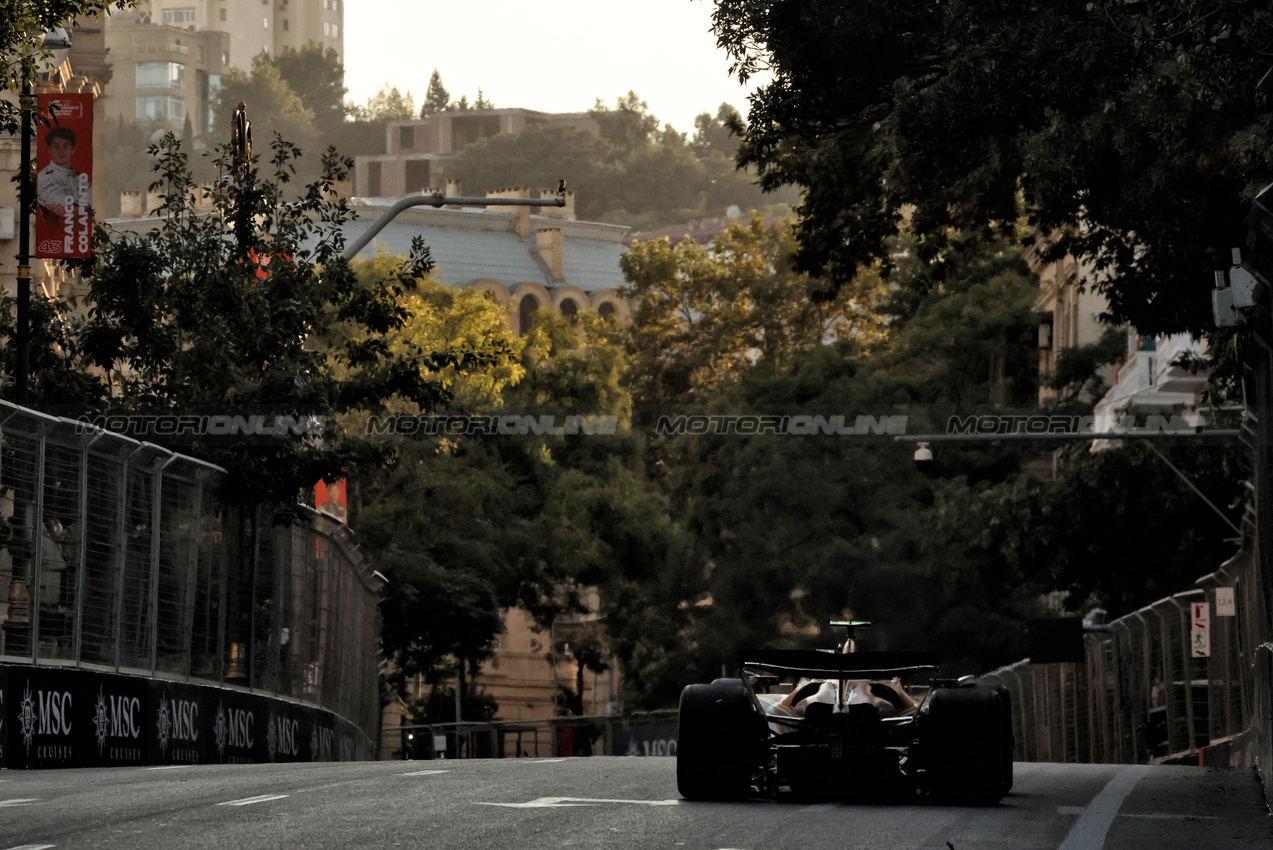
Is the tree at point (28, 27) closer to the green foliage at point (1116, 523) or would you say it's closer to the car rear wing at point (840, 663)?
the car rear wing at point (840, 663)

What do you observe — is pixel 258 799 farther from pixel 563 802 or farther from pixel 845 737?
pixel 845 737

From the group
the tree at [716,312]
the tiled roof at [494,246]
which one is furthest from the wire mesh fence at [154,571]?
the tiled roof at [494,246]

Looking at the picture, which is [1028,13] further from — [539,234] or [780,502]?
[539,234]

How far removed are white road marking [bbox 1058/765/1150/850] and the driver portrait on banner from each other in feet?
46.4

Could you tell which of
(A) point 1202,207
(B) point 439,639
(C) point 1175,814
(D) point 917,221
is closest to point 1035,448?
(B) point 439,639

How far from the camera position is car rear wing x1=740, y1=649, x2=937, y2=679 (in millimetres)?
13859

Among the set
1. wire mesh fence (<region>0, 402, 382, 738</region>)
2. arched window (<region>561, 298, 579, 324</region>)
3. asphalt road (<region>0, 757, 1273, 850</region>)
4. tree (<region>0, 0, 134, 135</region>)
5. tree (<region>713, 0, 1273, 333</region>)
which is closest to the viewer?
asphalt road (<region>0, 757, 1273, 850</region>)

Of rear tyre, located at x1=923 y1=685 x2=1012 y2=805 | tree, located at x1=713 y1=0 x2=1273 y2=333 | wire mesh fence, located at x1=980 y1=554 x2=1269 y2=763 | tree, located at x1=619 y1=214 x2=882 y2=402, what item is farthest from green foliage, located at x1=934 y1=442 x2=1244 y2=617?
tree, located at x1=619 y1=214 x2=882 y2=402

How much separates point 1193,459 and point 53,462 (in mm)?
23365

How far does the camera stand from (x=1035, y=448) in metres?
59.0

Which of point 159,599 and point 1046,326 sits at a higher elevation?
point 1046,326

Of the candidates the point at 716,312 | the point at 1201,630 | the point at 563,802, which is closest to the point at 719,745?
the point at 563,802

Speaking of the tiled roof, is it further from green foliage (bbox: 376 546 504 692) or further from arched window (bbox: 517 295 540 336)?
green foliage (bbox: 376 546 504 692)

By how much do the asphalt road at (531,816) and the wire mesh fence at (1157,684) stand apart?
3.70 m
